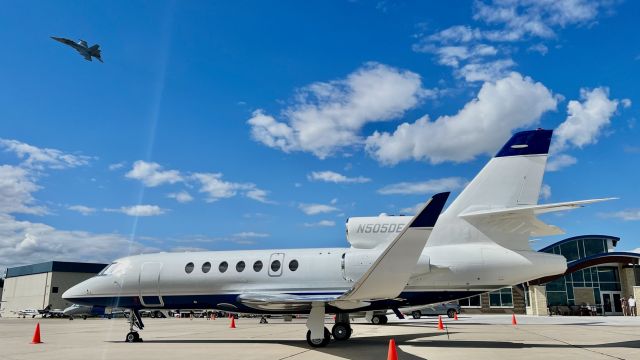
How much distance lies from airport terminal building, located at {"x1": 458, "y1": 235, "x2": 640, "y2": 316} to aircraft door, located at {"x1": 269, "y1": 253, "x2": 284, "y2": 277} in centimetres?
2820

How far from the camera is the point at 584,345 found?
13.7m

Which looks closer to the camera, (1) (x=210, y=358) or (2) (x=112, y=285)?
(1) (x=210, y=358)

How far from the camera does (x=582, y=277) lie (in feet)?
134

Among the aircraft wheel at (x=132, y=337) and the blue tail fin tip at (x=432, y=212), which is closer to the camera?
the blue tail fin tip at (x=432, y=212)

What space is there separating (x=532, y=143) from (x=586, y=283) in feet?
106

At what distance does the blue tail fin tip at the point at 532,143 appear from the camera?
14195 millimetres

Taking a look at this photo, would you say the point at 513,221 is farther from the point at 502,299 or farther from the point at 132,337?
the point at 502,299

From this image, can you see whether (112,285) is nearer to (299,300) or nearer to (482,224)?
(299,300)

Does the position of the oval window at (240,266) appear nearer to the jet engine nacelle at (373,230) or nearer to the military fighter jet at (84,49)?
the jet engine nacelle at (373,230)

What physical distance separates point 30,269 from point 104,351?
74.4 meters

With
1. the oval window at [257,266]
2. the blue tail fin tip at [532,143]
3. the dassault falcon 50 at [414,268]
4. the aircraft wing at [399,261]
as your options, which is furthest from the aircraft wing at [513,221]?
the oval window at [257,266]

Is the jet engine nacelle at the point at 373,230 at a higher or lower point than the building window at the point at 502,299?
higher

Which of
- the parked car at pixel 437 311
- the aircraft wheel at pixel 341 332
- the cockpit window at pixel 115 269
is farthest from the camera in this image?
the parked car at pixel 437 311

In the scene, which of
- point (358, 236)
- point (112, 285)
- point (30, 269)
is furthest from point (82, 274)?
point (358, 236)
